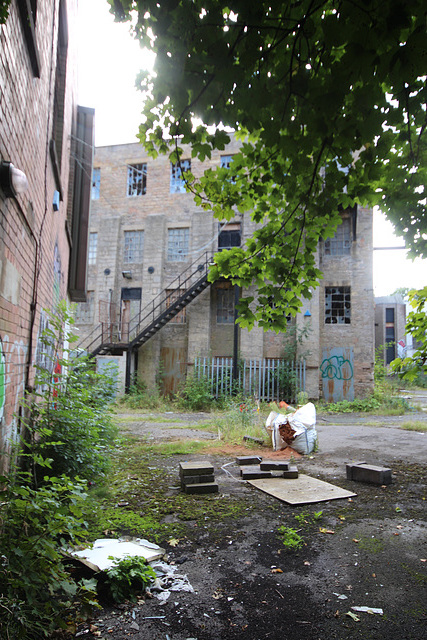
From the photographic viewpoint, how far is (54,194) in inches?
238

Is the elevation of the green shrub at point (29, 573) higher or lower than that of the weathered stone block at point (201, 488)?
higher

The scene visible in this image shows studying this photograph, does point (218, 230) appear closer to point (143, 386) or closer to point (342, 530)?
point (143, 386)

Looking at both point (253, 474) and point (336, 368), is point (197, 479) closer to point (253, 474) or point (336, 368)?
point (253, 474)

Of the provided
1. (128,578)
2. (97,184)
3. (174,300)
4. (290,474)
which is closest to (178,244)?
(174,300)

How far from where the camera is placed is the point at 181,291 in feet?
60.1

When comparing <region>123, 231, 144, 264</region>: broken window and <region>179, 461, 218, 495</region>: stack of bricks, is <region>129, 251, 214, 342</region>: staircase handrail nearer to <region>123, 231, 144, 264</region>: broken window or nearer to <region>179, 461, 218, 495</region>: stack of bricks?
<region>123, 231, 144, 264</region>: broken window

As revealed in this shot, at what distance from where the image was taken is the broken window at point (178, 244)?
743 inches

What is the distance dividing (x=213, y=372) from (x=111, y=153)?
39.8 ft

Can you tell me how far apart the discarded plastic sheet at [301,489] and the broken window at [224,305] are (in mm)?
12306

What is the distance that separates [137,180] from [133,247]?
3441 millimetres

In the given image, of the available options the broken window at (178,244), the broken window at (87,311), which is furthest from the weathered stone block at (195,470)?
the broken window at (87,311)

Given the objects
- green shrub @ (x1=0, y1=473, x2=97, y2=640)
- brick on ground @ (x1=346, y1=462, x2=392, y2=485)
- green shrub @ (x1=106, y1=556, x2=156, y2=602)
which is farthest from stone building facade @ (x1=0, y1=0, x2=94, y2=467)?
brick on ground @ (x1=346, y1=462, x2=392, y2=485)

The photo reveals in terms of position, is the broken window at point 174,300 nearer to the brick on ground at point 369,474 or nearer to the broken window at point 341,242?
the broken window at point 341,242

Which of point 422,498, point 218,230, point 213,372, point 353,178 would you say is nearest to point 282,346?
point 213,372
